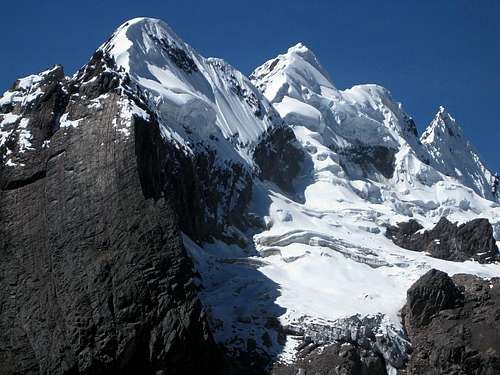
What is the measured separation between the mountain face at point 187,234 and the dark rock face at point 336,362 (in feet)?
0.72

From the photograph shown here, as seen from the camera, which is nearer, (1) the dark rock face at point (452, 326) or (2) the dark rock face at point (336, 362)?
(2) the dark rock face at point (336, 362)

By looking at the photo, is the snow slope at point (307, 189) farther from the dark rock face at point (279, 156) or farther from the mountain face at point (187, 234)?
the dark rock face at point (279, 156)

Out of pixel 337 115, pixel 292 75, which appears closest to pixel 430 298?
pixel 337 115

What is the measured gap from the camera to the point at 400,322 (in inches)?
3452

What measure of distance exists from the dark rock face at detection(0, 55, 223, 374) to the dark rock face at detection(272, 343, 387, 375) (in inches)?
319

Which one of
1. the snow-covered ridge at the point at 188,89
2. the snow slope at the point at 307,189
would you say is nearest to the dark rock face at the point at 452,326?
the snow slope at the point at 307,189

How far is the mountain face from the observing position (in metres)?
70.5

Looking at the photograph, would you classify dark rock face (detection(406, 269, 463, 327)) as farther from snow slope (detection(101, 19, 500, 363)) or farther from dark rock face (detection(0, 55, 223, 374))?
dark rock face (detection(0, 55, 223, 374))

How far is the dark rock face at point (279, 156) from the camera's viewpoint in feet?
460

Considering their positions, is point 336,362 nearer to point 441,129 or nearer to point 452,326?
point 452,326

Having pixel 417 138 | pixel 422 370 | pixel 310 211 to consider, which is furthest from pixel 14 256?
pixel 417 138

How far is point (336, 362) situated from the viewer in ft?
253

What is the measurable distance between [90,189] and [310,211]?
5793 cm

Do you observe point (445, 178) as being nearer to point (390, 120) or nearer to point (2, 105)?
point (390, 120)
